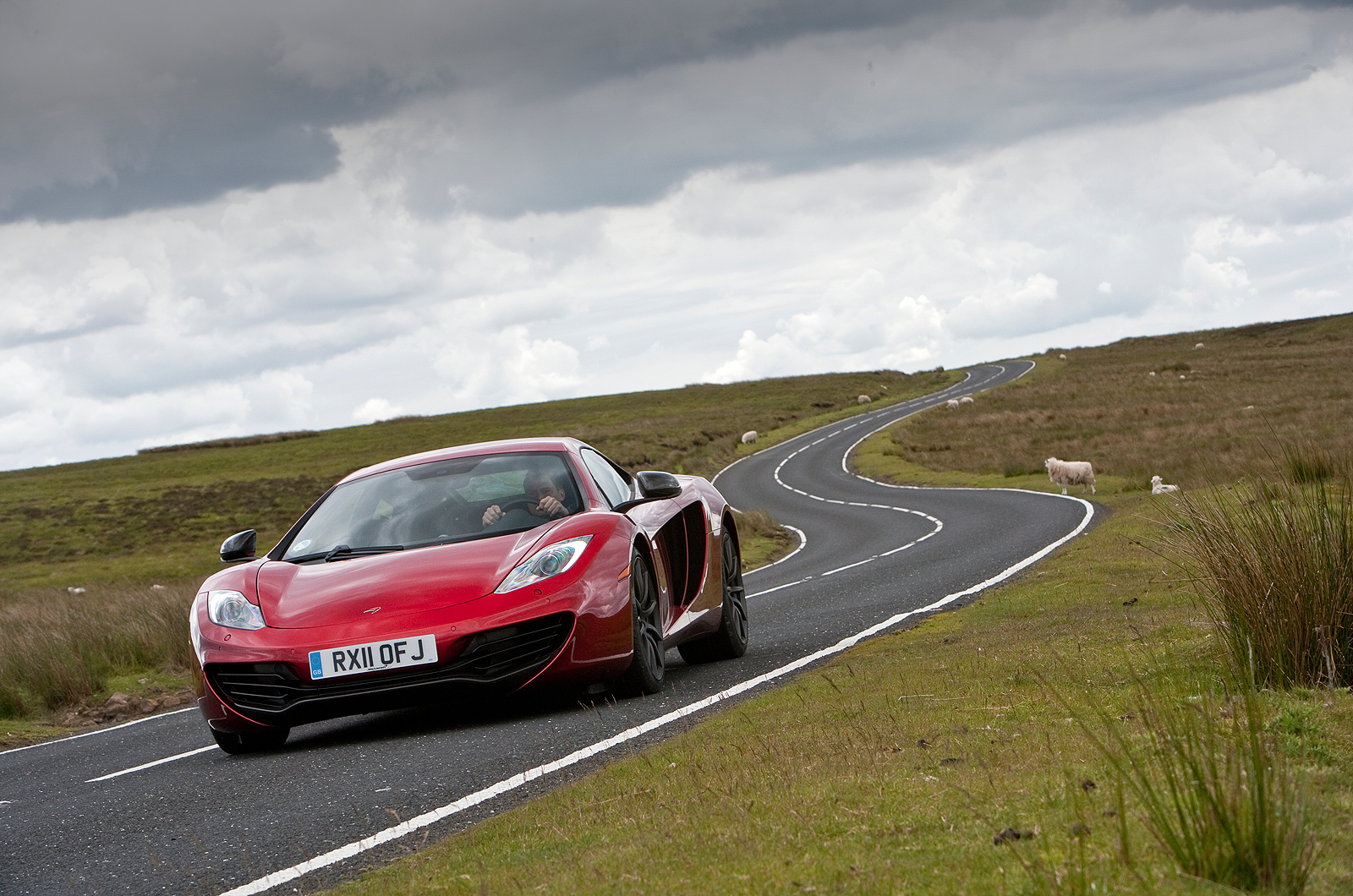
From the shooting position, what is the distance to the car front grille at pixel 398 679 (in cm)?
679

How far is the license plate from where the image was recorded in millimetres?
6734

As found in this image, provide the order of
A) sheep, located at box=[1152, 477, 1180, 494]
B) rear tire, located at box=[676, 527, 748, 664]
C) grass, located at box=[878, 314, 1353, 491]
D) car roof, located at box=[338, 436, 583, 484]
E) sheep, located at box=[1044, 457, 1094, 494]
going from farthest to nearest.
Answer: grass, located at box=[878, 314, 1353, 491] < sheep, located at box=[1044, 457, 1094, 494] < sheep, located at box=[1152, 477, 1180, 494] < rear tire, located at box=[676, 527, 748, 664] < car roof, located at box=[338, 436, 583, 484]

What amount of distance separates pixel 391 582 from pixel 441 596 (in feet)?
1.06

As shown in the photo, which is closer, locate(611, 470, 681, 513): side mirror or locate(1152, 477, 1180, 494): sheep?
locate(611, 470, 681, 513): side mirror

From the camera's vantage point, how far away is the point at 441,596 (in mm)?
6879

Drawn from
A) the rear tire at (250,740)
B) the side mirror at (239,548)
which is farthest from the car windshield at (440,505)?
the rear tire at (250,740)

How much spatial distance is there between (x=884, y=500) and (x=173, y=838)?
105ft

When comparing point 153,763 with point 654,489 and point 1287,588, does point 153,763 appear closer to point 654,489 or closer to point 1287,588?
point 654,489

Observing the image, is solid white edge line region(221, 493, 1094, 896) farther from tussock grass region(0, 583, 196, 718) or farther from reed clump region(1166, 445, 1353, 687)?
tussock grass region(0, 583, 196, 718)

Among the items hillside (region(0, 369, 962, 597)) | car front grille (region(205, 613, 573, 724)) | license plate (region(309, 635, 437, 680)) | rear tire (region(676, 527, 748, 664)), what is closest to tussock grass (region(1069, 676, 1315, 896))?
car front grille (region(205, 613, 573, 724))

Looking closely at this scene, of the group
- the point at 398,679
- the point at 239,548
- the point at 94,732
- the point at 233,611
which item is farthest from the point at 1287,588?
the point at 94,732

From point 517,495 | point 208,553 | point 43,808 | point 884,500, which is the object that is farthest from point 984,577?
point 208,553

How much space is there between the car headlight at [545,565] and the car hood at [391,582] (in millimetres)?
50

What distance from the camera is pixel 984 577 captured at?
14.9m
